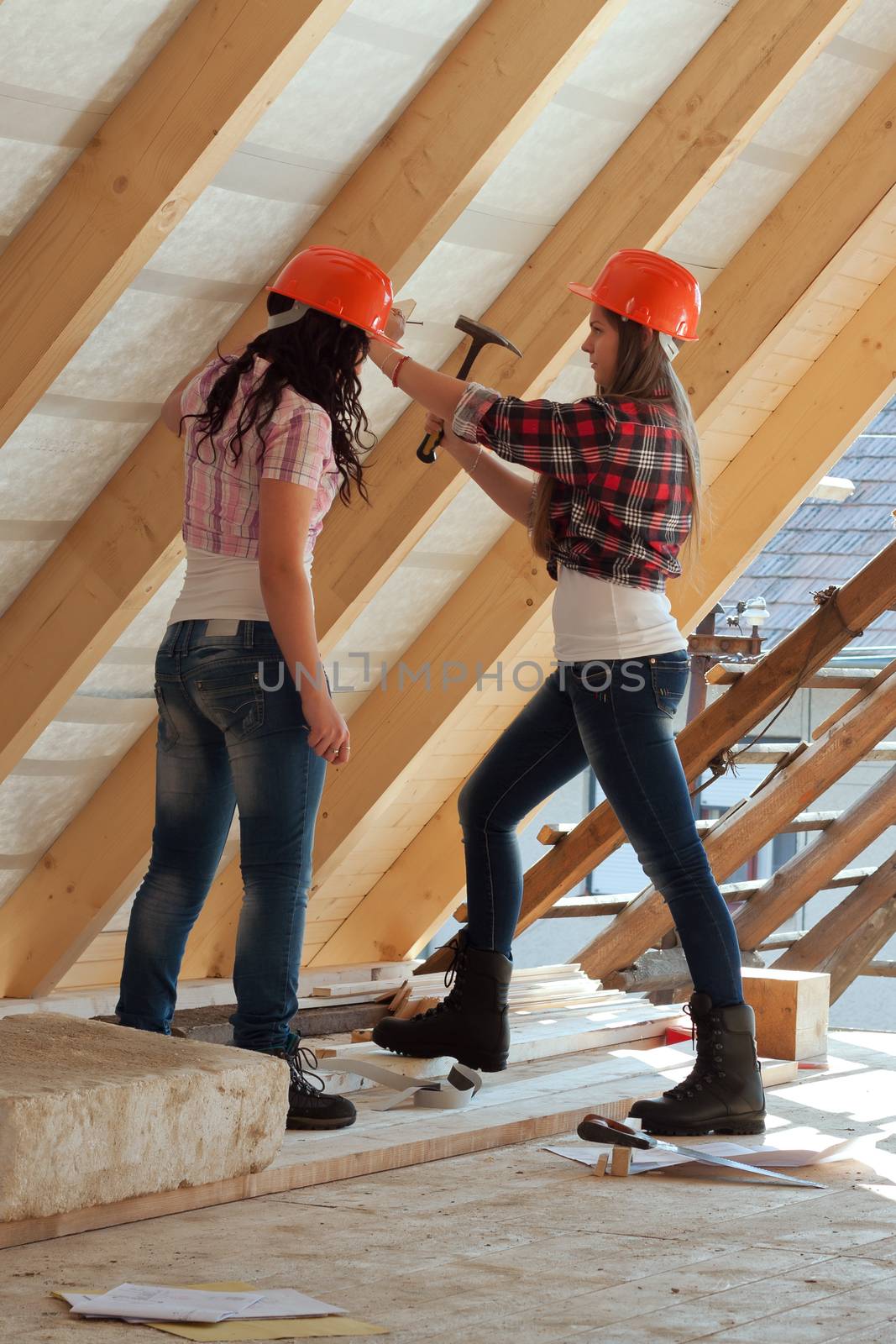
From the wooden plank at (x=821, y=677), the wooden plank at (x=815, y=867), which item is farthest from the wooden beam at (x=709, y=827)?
the wooden plank at (x=821, y=677)

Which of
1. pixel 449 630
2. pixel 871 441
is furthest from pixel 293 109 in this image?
pixel 871 441

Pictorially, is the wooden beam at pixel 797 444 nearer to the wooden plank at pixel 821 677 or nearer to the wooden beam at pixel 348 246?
the wooden plank at pixel 821 677

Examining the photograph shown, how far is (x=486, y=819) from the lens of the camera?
9.45ft

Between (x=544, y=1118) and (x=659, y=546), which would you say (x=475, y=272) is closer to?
(x=659, y=546)

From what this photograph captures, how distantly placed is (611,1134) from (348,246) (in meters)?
1.57

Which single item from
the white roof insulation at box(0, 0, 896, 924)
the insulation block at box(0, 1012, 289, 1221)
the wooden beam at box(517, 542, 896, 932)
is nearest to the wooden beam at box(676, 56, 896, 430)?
the white roof insulation at box(0, 0, 896, 924)

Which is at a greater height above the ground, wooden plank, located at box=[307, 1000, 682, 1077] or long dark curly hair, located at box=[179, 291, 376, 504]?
long dark curly hair, located at box=[179, 291, 376, 504]

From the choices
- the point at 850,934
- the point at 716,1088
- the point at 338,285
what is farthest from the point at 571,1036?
the point at 850,934

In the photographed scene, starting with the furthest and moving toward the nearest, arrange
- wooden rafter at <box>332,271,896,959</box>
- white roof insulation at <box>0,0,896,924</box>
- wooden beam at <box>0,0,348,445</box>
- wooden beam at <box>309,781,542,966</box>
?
wooden beam at <box>309,781,542,966</box>
wooden rafter at <box>332,271,896,959</box>
white roof insulation at <box>0,0,896,924</box>
wooden beam at <box>0,0,348,445</box>

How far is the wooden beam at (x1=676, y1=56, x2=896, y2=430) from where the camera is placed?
3.90m

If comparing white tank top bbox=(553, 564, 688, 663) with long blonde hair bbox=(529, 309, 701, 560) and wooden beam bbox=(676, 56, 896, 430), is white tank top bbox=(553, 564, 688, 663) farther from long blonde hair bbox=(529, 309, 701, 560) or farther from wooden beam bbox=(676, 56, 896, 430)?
wooden beam bbox=(676, 56, 896, 430)

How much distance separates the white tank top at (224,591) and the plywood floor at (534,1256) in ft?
2.83

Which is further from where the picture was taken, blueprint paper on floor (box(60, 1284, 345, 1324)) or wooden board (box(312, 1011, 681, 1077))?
wooden board (box(312, 1011, 681, 1077))

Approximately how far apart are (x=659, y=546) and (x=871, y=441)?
18.9 feet
